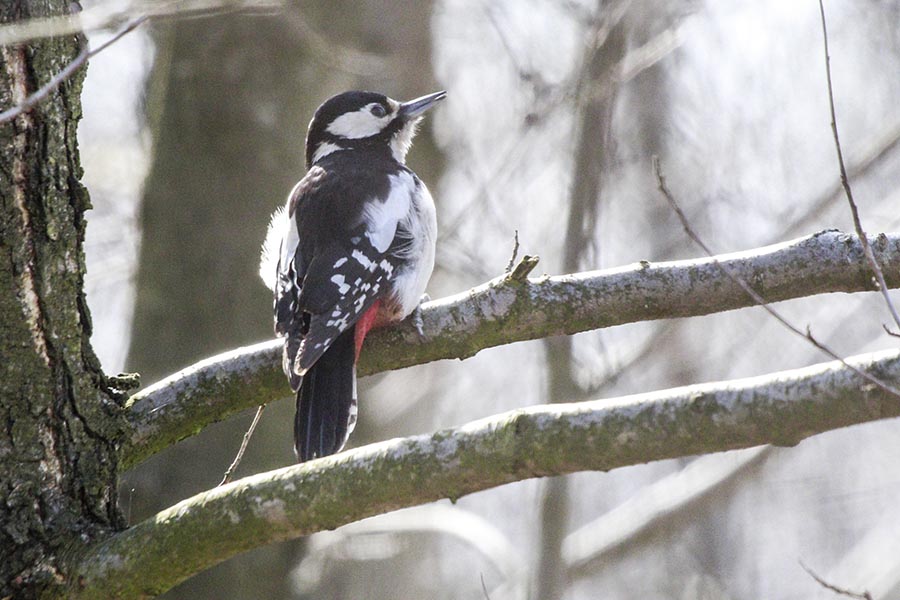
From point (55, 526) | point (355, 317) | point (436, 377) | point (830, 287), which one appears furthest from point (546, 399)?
point (436, 377)

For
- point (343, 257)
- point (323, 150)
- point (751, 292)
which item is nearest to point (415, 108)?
point (323, 150)

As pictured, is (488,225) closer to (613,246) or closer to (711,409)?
(613,246)

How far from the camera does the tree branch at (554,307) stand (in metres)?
2.97

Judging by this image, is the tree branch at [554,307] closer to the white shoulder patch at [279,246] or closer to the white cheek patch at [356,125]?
the white shoulder patch at [279,246]

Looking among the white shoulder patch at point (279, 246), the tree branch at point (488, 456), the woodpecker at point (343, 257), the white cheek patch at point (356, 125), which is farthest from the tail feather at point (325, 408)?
the white cheek patch at point (356, 125)

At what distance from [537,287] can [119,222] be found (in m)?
5.69

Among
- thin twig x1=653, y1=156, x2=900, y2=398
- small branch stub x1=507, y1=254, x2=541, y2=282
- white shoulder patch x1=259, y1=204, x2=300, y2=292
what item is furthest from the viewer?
white shoulder patch x1=259, y1=204, x2=300, y2=292

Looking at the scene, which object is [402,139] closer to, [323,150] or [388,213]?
[323,150]

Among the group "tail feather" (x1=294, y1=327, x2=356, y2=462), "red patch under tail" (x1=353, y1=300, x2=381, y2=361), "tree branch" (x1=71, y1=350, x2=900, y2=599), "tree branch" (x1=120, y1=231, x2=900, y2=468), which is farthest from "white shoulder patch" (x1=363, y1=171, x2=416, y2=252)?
"tree branch" (x1=71, y1=350, x2=900, y2=599)

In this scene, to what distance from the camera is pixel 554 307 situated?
10.3 feet

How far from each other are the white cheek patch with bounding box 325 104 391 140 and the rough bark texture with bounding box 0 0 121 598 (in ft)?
8.08

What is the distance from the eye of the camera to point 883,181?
8.20 m

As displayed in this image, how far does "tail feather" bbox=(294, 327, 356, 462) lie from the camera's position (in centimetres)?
364

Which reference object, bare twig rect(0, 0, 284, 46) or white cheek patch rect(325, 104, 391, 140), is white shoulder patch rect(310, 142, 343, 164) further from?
bare twig rect(0, 0, 284, 46)
